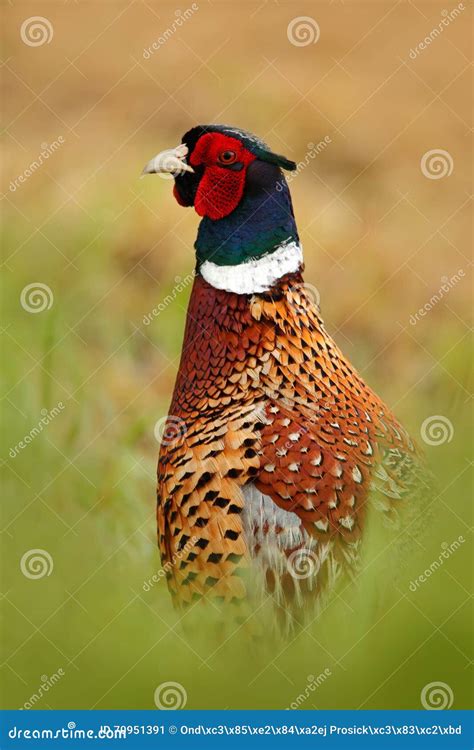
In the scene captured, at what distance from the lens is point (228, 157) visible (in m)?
4.09

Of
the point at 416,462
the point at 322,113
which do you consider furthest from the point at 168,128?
the point at 416,462

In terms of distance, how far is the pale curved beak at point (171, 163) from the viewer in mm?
4156

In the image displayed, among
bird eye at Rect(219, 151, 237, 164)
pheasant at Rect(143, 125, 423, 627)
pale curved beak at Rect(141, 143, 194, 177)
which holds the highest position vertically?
bird eye at Rect(219, 151, 237, 164)

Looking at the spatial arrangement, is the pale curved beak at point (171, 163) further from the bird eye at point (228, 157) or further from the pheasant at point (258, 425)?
the bird eye at point (228, 157)

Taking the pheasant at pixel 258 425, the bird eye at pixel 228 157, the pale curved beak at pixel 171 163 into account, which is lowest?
the pheasant at pixel 258 425

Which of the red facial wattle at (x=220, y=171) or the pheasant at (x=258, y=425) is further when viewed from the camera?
the red facial wattle at (x=220, y=171)

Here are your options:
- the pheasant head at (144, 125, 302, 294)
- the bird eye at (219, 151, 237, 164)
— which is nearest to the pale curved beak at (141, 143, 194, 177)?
the pheasant head at (144, 125, 302, 294)

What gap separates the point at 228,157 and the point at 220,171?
58mm

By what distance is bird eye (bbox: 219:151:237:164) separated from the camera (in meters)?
4.08

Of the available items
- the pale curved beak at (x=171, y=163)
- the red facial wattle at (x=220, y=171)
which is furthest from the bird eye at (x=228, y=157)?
the pale curved beak at (x=171, y=163)

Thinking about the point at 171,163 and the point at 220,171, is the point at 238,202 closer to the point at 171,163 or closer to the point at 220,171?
the point at 220,171

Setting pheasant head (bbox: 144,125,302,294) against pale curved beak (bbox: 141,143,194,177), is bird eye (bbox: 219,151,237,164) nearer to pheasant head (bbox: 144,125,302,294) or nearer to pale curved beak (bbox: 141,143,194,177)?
pheasant head (bbox: 144,125,302,294)

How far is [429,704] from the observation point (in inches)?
151

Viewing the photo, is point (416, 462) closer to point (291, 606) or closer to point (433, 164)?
point (291, 606)
